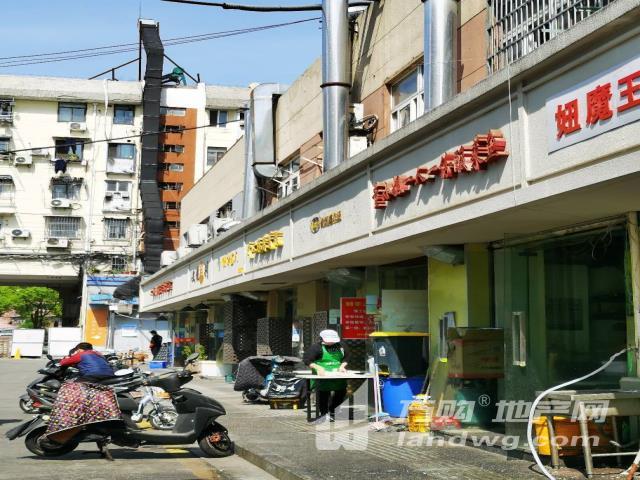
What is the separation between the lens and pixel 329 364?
14.2 metres

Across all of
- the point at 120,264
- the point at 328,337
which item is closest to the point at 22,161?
the point at 120,264

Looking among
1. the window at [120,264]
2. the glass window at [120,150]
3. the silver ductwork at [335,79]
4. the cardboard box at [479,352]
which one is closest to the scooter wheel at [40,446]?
the cardboard box at [479,352]

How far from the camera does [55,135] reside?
205 feet

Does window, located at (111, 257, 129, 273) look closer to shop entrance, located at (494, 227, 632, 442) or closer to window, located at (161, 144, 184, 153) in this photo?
window, located at (161, 144, 184, 153)

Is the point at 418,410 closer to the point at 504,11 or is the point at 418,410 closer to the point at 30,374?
the point at 504,11

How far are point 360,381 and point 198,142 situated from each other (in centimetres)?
4799

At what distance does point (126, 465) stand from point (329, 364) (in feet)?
15.0

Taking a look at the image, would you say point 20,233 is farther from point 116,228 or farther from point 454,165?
point 454,165

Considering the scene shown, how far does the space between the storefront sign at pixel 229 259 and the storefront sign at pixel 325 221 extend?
21.5ft

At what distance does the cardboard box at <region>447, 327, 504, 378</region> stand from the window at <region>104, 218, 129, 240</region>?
52.4 meters

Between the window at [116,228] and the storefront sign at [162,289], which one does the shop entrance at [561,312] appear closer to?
the storefront sign at [162,289]

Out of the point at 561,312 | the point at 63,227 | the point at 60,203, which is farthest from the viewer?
the point at 63,227

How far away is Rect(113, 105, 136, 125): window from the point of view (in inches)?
2480

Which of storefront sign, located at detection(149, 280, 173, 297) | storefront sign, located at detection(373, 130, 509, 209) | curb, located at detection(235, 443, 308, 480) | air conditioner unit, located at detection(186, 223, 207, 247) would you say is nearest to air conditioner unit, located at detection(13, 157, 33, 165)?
storefront sign, located at detection(149, 280, 173, 297)
